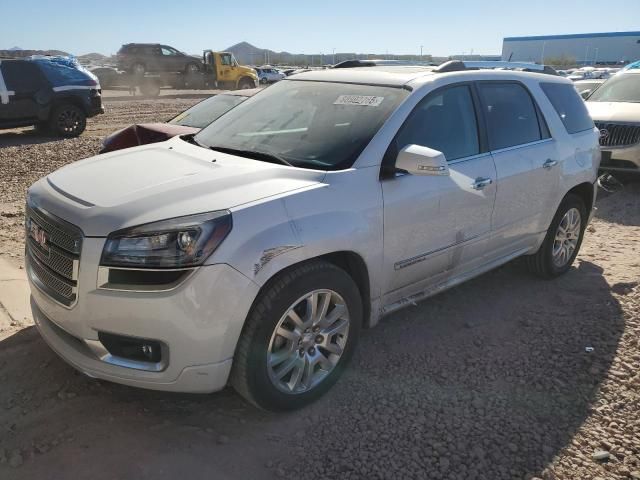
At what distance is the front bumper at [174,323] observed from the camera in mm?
2520

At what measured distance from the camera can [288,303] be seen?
2.80 m

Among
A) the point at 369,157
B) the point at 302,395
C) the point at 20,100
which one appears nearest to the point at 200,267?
the point at 302,395

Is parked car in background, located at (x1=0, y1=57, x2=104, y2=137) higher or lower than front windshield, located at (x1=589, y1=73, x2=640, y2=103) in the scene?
lower

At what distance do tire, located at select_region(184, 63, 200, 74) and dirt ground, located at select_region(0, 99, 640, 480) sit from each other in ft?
96.4

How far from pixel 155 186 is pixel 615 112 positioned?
836 cm

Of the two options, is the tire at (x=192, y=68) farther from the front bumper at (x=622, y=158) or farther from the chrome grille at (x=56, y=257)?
the chrome grille at (x=56, y=257)

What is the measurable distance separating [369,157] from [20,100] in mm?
11737

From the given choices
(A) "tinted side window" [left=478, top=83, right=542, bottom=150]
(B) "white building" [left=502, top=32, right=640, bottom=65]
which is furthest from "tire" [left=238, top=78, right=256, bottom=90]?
(B) "white building" [left=502, top=32, right=640, bottom=65]

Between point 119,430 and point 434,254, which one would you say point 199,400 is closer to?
point 119,430

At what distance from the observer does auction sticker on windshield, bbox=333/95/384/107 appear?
3549 millimetres

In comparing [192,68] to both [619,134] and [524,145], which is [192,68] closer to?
[619,134]

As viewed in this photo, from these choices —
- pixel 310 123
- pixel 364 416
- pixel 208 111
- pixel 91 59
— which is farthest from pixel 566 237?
pixel 91 59

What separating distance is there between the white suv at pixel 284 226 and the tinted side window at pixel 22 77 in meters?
10.3

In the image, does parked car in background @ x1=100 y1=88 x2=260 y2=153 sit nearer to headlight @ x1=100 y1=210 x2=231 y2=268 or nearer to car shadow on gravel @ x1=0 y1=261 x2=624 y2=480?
car shadow on gravel @ x1=0 y1=261 x2=624 y2=480
